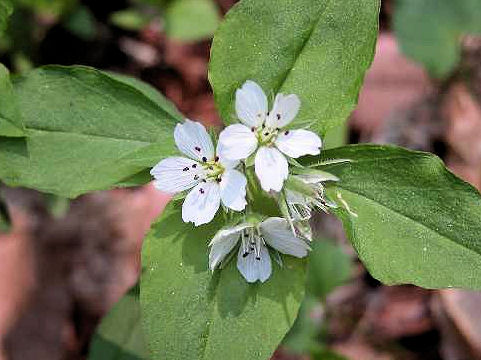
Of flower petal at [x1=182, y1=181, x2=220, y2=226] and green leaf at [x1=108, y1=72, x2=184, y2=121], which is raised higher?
green leaf at [x1=108, y1=72, x2=184, y2=121]

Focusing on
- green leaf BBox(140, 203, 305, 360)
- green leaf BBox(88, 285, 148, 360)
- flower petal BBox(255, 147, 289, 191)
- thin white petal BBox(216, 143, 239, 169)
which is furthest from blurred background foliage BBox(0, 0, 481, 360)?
flower petal BBox(255, 147, 289, 191)

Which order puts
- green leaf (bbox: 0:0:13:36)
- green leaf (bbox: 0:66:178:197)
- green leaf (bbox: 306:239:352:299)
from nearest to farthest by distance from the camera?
1. green leaf (bbox: 0:66:178:197)
2. green leaf (bbox: 0:0:13:36)
3. green leaf (bbox: 306:239:352:299)

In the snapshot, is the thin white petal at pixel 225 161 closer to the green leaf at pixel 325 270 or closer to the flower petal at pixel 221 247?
the flower petal at pixel 221 247

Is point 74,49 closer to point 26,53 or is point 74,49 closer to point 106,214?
point 26,53

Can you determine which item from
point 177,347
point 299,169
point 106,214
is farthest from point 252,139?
point 106,214

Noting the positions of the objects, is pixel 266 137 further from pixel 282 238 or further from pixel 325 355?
pixel 325 355

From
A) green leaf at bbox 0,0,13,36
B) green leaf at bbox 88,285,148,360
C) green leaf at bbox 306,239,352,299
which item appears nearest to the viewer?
green leaf at bbox 0,0,13,36

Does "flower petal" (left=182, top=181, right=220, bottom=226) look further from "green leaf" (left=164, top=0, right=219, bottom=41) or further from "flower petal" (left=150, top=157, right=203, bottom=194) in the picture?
"green leaf" (left=164, top=0, right=219, bottom=41)

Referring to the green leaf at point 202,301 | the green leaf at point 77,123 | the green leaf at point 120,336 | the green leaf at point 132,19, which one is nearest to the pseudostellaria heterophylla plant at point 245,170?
the green leaf at point 202,301
